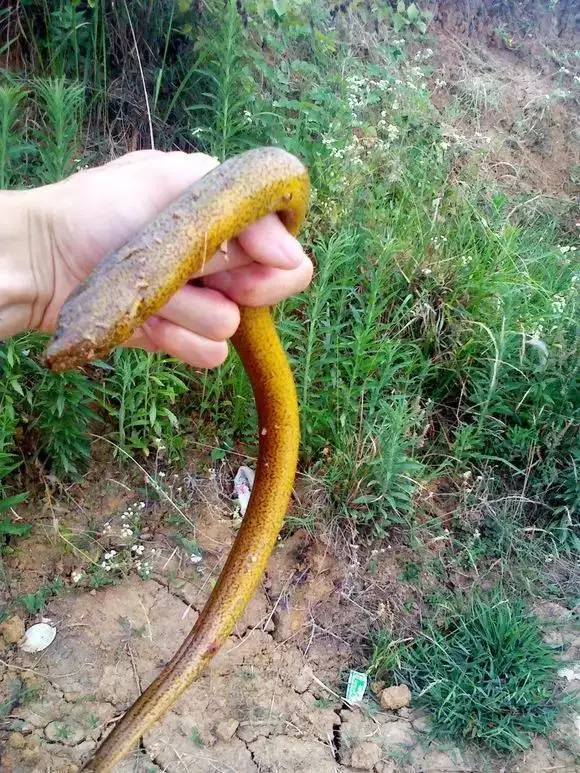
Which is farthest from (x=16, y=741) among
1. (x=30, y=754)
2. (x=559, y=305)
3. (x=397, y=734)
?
(x=559, y=305)

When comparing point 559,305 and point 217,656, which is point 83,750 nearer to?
point 217,656

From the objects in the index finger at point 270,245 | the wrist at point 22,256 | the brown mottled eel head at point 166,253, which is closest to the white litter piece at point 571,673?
the index finger at point 270,245

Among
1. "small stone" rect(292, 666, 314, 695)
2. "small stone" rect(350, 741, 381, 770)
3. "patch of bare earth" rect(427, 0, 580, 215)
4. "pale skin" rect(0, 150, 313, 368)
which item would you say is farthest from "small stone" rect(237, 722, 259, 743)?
"patch of bare earth" rect(427, 0, 580, 215)

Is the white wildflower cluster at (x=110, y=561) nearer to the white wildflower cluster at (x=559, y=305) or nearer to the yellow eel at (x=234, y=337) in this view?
the yellow eel at (x=234, y=337)

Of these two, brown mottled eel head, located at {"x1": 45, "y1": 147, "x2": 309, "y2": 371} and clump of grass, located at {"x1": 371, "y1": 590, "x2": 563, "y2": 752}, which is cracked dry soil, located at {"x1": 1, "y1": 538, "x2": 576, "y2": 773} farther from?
brown mottled eel head, located at {"x1": 45, "y1": 147, "x2": 309, "y2": 371}

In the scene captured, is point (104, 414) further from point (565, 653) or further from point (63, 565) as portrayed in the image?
point (565, 653)
